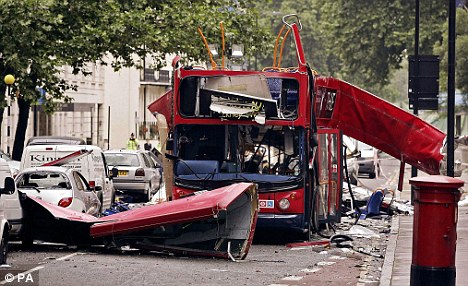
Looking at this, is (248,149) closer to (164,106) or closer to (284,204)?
(284,204)

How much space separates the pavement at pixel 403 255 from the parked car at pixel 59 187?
17.1 ft

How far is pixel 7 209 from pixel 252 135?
4.58 metres

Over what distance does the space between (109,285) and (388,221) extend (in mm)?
13247

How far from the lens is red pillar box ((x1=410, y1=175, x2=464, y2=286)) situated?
41.6ft

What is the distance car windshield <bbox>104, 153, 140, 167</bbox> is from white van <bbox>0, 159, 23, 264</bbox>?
1666cm

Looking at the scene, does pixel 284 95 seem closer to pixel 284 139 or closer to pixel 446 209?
pixel 284 139

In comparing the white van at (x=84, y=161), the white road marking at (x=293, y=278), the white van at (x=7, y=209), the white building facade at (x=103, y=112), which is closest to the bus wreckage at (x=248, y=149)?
the white van at (x=7, y=209)

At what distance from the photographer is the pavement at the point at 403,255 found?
14.6 metres

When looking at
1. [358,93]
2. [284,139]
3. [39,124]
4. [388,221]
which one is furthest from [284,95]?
[39,124]

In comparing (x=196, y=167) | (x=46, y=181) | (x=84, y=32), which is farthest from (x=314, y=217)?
(x=84, y=32)

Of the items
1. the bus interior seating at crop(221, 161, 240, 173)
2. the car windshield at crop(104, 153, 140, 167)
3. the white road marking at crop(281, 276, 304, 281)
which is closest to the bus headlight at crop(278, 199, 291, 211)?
the bus interior seating at crop(221, 161, 240, 173)

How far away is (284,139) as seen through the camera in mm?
20125

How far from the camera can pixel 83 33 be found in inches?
1340

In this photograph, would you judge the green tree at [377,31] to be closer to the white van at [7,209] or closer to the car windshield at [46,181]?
the car windshield at [46,181]
